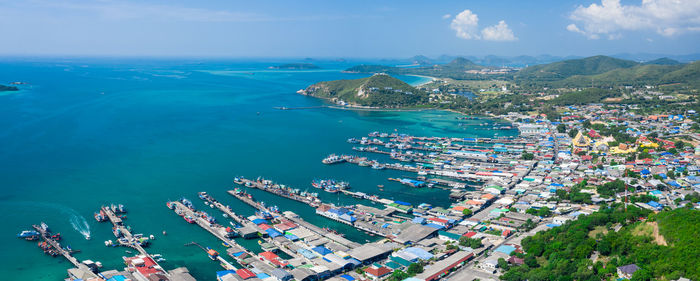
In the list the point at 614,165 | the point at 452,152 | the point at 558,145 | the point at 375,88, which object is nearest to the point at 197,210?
the point at 452,152

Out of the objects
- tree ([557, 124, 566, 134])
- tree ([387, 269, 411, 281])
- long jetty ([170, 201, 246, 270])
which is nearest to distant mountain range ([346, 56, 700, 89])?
tree ([557, 124, 566, 134])

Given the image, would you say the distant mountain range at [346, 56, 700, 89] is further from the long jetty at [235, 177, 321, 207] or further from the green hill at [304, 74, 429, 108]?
the long jetty at [235, 177, 321, 207]

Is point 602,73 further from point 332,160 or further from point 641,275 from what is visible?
point 641,275

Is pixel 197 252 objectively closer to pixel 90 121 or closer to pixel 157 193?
pixel 157 193

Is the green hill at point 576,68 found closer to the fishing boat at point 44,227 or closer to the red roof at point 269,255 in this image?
the red roof at point 269,255

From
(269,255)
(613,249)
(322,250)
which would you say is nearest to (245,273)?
(269,255)

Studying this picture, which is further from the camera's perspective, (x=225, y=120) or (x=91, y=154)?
(x=225, y=120)
